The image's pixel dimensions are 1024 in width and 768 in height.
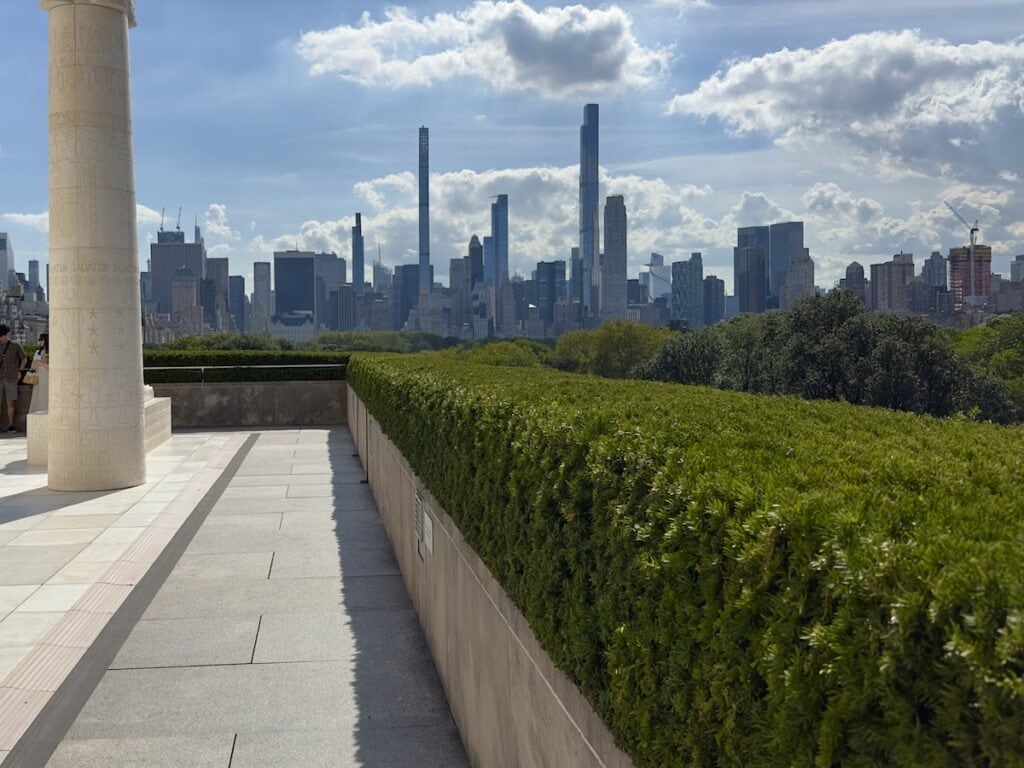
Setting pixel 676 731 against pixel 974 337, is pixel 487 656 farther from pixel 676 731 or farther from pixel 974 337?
pixel 974 337

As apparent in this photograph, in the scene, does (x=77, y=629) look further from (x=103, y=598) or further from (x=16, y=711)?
(x=16, y=711)

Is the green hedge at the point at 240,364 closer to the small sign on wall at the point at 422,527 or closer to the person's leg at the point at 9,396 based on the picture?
the person's leg at the point at 9,396

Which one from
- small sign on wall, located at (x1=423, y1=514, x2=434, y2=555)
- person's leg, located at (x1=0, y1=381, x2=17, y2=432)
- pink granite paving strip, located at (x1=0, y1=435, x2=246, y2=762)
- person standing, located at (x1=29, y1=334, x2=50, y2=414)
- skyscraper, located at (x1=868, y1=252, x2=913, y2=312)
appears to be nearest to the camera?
pink granite paving strip, located at (x1=0, y1=435, x2=246, y2=762)

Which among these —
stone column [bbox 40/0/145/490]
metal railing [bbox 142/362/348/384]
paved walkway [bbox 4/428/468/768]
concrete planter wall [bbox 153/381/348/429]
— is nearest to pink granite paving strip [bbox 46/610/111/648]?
paved walkway [bbox 4/428/468/768]

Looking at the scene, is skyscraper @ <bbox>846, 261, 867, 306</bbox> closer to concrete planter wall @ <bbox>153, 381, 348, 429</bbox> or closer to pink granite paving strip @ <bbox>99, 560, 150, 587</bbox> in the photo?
concrete planter wall @ <bbox>153, 381, 348, 429</bbox>

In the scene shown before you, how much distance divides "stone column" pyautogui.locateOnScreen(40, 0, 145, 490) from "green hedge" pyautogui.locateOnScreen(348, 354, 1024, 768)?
9551mm

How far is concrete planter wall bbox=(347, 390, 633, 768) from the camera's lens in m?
3.14

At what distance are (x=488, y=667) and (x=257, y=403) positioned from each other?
19.3 metres

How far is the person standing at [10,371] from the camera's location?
1905 cm

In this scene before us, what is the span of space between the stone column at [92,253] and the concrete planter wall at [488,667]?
242 inches

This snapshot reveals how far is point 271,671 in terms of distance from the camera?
6000mm

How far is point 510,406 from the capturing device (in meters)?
4.61

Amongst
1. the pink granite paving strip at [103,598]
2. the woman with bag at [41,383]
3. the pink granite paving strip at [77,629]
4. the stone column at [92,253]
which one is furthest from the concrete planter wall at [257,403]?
the pink granite paving strip at [77,629]

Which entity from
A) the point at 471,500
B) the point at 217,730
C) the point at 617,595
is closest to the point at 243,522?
the point at 217,730
